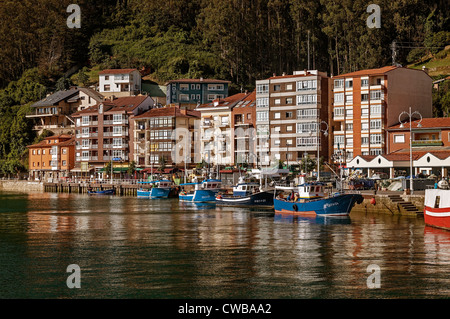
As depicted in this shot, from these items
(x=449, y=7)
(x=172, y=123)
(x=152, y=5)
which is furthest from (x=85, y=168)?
(x=449, y=7)

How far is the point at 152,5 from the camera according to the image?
189625mm

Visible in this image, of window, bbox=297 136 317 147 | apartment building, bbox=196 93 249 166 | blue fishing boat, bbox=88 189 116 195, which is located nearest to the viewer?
window, bbox=297 136 317 147

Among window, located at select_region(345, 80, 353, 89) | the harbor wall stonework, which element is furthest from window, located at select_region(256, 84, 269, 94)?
the harbor wall stonework

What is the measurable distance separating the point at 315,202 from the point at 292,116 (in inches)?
2047

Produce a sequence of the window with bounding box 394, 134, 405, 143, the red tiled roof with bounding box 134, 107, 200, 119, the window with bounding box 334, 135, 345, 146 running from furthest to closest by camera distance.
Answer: the red tiled roof with bounding box 134, 107, 200, 119 < the window with bounding box 334, 135, 345, 146 < the window with bounding box 394, 134, 405, 143

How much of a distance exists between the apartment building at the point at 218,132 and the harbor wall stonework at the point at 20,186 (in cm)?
3831

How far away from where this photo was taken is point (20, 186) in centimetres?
14875

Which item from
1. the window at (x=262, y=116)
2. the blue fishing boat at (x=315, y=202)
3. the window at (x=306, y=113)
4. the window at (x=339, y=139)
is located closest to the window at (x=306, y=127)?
the window at (x=306, y=113)

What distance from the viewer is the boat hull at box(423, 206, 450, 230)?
49.8 meters

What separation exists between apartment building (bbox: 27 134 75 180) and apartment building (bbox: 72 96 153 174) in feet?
13.9

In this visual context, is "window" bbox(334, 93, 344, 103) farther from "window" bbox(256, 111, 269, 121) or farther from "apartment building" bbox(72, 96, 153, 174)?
"apartment building" bbox(72, 96, 153, 174)

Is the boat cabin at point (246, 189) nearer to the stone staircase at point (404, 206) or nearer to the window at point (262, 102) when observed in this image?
the stone staircase at point (404, 206)

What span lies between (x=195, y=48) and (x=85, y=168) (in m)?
43.8
